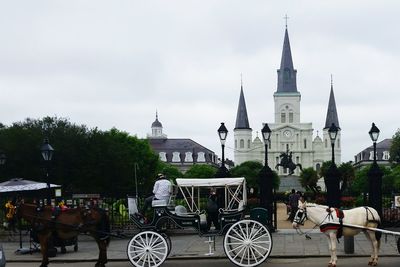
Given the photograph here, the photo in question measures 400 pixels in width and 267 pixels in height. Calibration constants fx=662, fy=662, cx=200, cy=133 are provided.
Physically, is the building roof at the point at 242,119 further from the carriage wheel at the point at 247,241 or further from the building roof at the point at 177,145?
the carriage wheel at the point at 247,241

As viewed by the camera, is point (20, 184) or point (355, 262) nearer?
point (355, 262)

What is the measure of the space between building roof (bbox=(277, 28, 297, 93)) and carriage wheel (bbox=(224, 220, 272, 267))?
142 metres

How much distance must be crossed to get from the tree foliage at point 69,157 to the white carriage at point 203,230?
138 ft

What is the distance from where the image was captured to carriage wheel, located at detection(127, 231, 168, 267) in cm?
1577

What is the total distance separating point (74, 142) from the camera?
211 feet

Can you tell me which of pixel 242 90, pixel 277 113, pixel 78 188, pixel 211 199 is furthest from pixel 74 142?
pixel 277 113

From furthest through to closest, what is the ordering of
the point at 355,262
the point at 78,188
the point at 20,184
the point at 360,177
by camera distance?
the point at 360,177 < the point at 78,188 < the point at 20,184 < the point at 355,262

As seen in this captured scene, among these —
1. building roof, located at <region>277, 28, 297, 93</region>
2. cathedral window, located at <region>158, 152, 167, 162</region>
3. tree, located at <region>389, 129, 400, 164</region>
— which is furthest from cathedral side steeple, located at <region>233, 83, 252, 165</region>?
tree, located at <region>389, 129, 400, 164</region>

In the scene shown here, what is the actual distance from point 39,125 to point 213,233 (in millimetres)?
52876

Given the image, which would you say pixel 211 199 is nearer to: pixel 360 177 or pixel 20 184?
pixel 20 184

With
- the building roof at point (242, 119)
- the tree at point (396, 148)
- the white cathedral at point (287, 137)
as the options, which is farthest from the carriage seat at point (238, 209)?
the white cathedral at point (287, 137)

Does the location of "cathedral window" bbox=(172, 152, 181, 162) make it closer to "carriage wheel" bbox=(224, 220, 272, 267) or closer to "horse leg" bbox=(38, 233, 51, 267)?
"horse leg" bbox=(38, 233, 51, 267)

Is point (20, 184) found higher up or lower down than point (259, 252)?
higher up

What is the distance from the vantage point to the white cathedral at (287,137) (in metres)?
159
